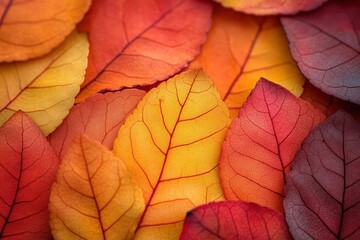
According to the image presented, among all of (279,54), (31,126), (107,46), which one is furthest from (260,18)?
(31,126)

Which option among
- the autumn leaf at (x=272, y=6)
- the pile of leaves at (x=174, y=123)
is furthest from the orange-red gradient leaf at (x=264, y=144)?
the autumn leaf at (x=272, y=6)

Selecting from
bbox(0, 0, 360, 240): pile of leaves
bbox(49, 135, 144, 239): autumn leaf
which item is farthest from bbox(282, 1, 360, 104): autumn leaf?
bbox(49, 135, 144, 239): autumn leaf

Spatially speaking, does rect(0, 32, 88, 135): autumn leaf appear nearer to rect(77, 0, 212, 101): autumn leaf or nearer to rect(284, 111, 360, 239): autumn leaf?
rect(77, 0, 212, 101): autumn leaf

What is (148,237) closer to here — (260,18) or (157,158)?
(157,158)

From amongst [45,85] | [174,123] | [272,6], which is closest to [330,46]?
[272,6]

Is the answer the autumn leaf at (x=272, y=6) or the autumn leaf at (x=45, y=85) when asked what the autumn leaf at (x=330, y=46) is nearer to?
the autumn leaf at (x=272, y=6)

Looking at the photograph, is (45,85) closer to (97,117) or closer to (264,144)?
(97,117)
